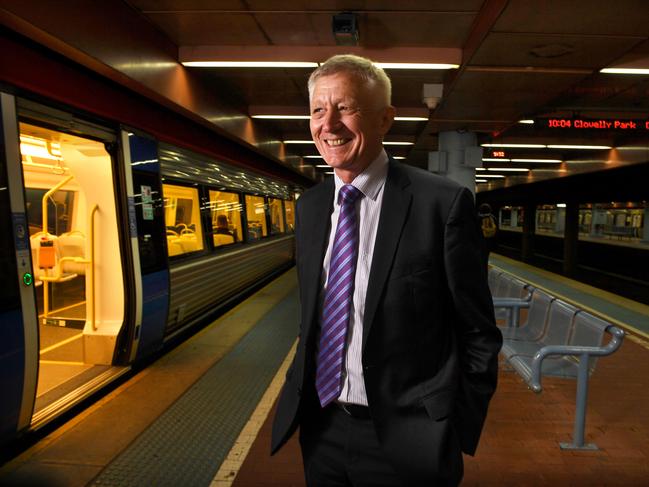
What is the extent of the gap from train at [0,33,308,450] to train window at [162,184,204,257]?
0.02 meters

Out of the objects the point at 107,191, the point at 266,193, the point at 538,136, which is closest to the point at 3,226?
the point at 107,191

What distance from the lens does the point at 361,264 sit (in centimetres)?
142

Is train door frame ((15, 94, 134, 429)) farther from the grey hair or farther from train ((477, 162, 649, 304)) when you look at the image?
train ((477, 162, 649, 304))

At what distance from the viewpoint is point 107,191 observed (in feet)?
14.7

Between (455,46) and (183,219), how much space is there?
432 cm

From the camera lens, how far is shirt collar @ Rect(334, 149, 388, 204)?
145 centimetres

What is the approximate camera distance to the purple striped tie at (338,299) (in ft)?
4.64

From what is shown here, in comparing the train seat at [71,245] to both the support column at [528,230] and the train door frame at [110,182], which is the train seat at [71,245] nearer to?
the train door frame at [110,182]

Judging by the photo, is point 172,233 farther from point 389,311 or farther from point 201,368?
point 389,311

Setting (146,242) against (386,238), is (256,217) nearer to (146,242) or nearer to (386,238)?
(146,242)

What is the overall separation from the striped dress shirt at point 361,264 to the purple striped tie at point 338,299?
18 millimetres

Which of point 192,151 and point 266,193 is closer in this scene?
point 192,151

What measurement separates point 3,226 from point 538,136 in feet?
35.8

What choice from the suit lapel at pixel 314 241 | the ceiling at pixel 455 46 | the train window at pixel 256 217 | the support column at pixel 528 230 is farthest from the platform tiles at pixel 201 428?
the support column at pixel 528 230
